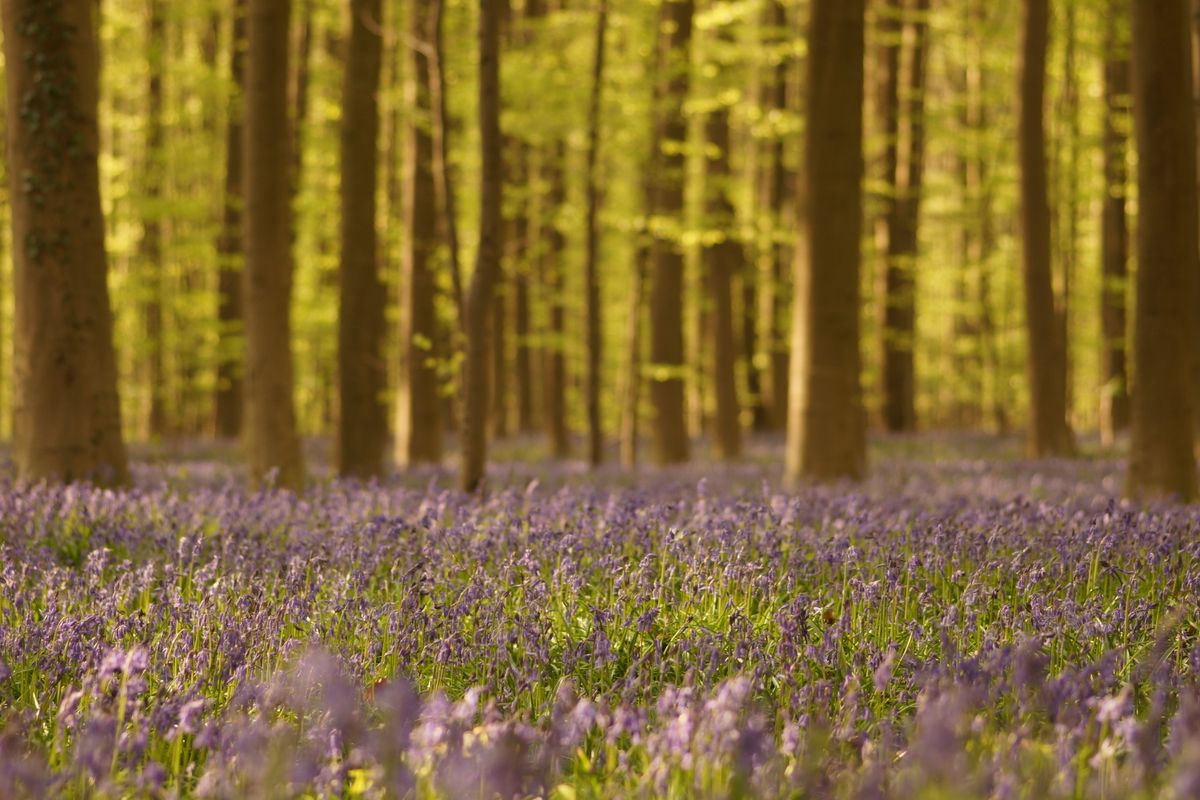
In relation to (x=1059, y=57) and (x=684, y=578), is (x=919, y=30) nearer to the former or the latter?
(x=1059, y=57)

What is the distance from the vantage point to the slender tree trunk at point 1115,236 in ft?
68.1

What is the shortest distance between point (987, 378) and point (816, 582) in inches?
1132

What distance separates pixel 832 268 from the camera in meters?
11.6

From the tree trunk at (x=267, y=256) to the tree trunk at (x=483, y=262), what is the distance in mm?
1543

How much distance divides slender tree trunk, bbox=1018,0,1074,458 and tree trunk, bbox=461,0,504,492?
9103mm

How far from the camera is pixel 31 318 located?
350 inches

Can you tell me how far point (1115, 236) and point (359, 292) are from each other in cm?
1575

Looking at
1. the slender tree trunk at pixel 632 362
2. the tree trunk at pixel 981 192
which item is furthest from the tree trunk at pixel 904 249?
the slender tree trunk at pixel 632 362

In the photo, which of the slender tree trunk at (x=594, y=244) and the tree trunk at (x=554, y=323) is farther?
the tree trunk at (x=554, y=323)

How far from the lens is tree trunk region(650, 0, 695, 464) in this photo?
16859 mm

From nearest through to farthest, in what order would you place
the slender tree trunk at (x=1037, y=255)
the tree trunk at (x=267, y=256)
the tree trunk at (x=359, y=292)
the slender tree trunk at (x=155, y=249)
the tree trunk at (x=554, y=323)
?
the tree trunk at (x=267, y=256)
the tree trunk at (x=359, y=292)
the slender tree trunk at (x=1037, y=255)
the tree trunk at (x=554, y=323)
the slender tree trunk at (x=155, y=249)

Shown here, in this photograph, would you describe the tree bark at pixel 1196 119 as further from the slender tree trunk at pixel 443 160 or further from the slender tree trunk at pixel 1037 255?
the slender tree trunk at pixel 443 160

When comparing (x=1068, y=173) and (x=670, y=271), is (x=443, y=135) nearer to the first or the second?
(x=670, y=271)

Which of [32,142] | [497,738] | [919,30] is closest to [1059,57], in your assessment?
[919,30]
